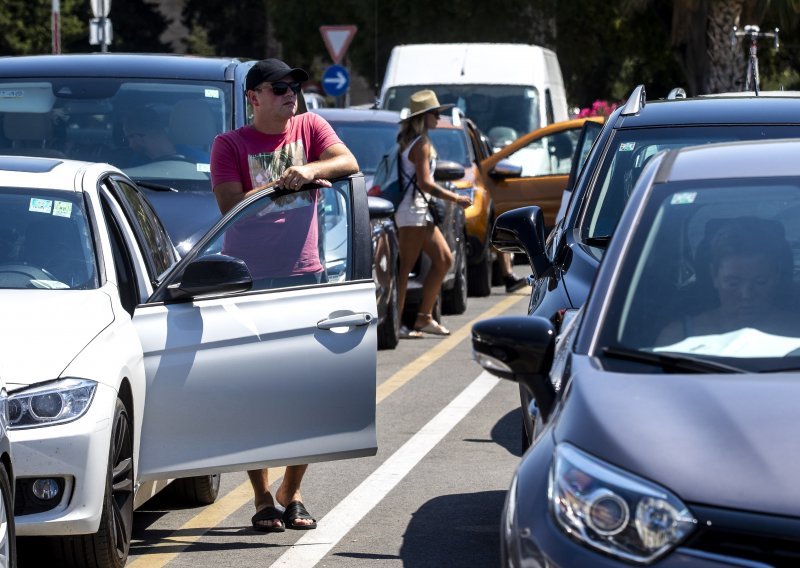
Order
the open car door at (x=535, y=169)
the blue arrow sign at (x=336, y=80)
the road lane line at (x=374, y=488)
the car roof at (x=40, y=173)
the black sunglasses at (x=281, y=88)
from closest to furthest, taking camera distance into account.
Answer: the road lane line at (x=374, y=488), the car roof at (x=40, y=173), the black sunglasses at (x=281, y=88), the open car door at (x=535, y=169), the blue arrow sign at (x=336, y=80)

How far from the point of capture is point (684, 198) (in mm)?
4859

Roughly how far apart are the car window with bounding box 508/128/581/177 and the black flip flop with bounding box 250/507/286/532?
41.0 ft

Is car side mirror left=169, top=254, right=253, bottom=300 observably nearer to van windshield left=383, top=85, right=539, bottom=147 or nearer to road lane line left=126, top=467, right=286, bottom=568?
road lane line left=126, top=467, right=286, bottom=568

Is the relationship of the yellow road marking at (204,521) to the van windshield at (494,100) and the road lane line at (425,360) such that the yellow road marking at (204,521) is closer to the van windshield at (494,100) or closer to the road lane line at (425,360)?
the road lane line at (425,360)

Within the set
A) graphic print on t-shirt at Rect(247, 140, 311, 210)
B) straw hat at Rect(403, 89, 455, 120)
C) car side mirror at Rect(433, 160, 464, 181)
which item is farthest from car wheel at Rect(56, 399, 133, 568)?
car side mirror at Rect(433, 160, 464, 181)

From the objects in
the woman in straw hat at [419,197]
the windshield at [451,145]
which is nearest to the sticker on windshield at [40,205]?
the woman in straw hat at [419,197]

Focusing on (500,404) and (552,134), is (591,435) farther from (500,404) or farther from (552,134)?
(552,134)

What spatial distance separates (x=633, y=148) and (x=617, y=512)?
4.15 m

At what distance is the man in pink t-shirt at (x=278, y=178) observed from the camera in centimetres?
703

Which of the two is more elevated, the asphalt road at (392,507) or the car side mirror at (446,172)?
the car side mirror at (446,172)

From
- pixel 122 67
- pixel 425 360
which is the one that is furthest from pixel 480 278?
pixel 122 67

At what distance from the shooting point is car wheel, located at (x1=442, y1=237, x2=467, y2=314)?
15867mm

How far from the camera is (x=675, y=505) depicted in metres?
3.71

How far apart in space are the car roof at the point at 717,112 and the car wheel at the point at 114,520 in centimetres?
276
